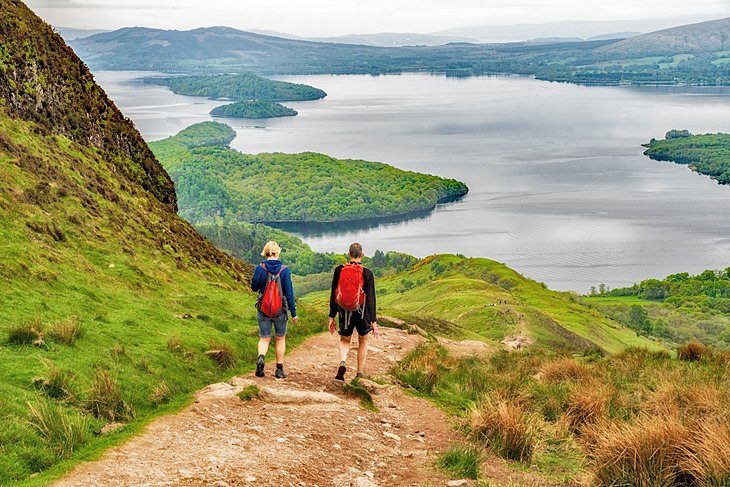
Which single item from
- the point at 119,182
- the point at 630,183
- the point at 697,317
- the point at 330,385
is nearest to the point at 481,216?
the point at 630,183

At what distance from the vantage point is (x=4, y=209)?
51.7 feet

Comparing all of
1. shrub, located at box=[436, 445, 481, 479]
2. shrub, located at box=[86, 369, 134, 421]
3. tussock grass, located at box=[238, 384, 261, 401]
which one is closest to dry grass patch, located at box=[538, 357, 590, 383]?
shrub, located at box=[436, 445, 481, 479]

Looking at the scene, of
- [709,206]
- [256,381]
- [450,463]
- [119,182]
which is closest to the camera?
[450,463]

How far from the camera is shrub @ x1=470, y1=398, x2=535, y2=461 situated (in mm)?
9188

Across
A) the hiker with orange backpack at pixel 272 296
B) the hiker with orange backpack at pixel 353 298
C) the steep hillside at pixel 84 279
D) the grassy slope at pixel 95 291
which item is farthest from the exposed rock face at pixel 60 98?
the hiker with orange backpack at pixel 353 298

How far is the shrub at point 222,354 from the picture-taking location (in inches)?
511

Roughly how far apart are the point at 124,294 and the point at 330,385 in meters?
5.52

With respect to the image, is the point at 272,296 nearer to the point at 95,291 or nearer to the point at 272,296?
the point at 272,296

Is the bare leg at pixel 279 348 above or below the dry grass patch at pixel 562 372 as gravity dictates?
above

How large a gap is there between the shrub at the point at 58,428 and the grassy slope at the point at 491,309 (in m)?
20.3

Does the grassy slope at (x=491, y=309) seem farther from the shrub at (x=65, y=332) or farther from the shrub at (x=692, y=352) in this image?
the shrub at (x=65, y=332)

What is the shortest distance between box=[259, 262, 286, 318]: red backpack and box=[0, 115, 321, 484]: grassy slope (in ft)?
4.62

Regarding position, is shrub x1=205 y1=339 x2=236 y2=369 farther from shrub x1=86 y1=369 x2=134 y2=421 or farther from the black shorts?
shrub x1=86 y1=369 x2=134 y2=421

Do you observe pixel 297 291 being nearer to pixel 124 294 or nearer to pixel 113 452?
pixel 124 294
